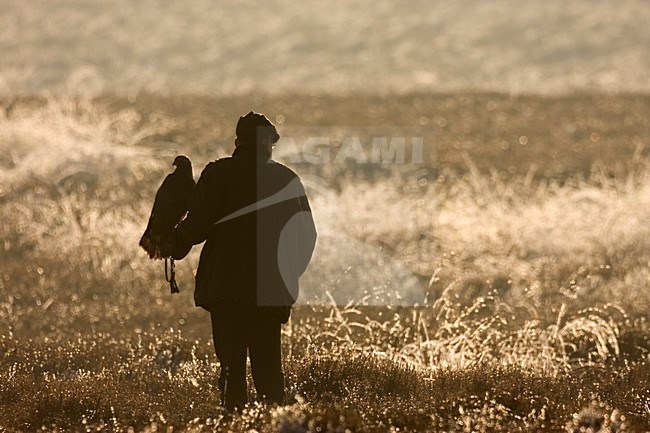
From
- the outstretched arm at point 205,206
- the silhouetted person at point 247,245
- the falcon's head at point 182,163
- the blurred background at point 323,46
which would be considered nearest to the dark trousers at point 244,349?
the silhouetted person at point 247,245

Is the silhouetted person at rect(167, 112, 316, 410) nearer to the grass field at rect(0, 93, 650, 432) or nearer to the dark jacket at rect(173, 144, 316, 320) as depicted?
the dark jacket at rect(173, 144, 316, 320)

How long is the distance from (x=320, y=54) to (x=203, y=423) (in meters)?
33.9

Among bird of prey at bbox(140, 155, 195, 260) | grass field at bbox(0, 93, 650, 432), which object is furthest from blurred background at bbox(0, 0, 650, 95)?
bird of prey at bbox(140, 155, 195, 260)

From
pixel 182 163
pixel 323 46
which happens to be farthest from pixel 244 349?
pixel 323 46

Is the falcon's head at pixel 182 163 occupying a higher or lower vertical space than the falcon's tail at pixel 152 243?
higher

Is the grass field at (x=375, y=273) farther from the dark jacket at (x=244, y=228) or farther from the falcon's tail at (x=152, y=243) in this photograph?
the falcon's tail at (x=152, y=243)

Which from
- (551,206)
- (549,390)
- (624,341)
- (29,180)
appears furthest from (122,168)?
(549,390)

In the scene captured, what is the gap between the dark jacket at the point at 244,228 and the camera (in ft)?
23.7

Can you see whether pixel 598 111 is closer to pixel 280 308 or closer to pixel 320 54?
pixel 320 54

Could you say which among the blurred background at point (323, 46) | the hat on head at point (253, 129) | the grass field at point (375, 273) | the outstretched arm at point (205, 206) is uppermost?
the blurred background at point (323, 46)

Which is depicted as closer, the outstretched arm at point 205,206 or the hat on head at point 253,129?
the outstretched arm at point 205,206

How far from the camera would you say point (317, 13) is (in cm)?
4706

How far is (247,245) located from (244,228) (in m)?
0.11

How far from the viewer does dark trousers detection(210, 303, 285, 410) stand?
291 inches
